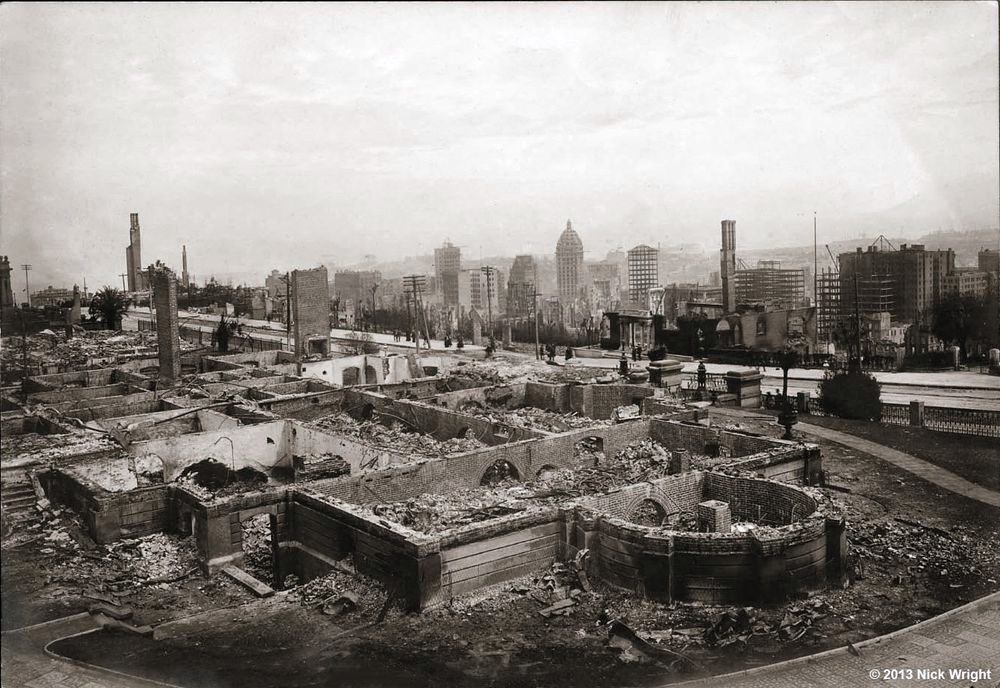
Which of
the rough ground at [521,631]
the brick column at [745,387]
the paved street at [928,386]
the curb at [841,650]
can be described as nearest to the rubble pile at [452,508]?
the rough ground at [521,631]

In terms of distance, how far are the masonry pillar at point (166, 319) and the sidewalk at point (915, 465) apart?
21832 millimetres

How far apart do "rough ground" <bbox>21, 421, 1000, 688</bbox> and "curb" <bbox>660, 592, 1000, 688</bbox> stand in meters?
0.19

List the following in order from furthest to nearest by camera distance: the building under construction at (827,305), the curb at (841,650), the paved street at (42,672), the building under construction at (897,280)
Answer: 1. the building under construction at (827,305)
2. the building under construction at (897,280)
3. the curb at (841,650)
4. the paved street at (42,672)

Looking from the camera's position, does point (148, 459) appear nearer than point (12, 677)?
No

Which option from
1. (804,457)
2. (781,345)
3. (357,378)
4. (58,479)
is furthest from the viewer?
(781,345)

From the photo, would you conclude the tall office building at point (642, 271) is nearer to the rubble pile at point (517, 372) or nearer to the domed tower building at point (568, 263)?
the domed tower building at point (568, 263)

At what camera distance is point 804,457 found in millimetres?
16688

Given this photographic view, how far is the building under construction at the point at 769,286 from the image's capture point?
40.2 m

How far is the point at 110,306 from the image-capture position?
33656 millimetres

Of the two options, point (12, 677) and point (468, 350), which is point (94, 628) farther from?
point (468, 350)

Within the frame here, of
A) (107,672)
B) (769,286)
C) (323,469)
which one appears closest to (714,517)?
(107,672)

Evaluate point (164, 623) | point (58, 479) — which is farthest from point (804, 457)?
point (58, 479)

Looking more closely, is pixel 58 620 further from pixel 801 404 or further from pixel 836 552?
pixel 801 404

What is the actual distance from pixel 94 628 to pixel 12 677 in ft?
5.62
